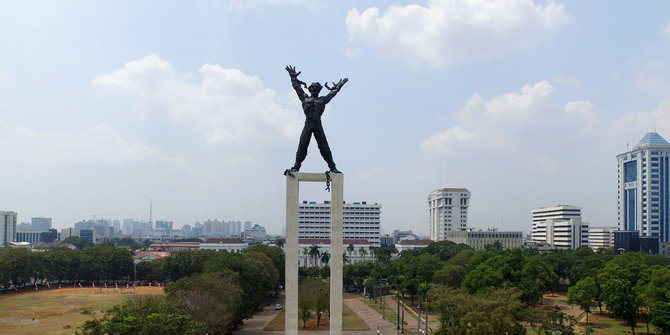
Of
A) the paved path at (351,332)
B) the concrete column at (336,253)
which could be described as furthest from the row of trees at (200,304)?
the concrete column at (336,253)

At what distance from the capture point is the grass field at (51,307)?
4378cm

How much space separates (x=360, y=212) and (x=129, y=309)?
412ft

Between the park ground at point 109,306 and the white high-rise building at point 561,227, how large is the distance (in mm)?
70107

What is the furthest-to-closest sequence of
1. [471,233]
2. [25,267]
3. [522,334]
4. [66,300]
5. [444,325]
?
[471,233]
[25,267]
[66,300]
[444,325]
[522,334]

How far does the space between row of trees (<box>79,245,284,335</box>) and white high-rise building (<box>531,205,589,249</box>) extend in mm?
97688

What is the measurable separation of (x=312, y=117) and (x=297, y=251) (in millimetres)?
4599

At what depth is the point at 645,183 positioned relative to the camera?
130m

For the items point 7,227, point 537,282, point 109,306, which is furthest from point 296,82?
point 7,227

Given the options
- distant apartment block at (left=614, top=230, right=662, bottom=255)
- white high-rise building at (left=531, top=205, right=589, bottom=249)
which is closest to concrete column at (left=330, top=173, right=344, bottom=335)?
distant apartment block at (left=614, top=230, right=662, bottom=255)

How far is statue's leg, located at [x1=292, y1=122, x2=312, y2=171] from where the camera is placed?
16.9 m

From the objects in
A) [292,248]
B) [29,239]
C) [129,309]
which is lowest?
[29,239]

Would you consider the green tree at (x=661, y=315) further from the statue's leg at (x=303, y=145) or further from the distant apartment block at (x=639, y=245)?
the distant apartment block at (x=639, y=245)

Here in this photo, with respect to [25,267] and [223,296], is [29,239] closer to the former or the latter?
[25,267]

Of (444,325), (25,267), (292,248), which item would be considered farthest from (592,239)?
(292,248)
